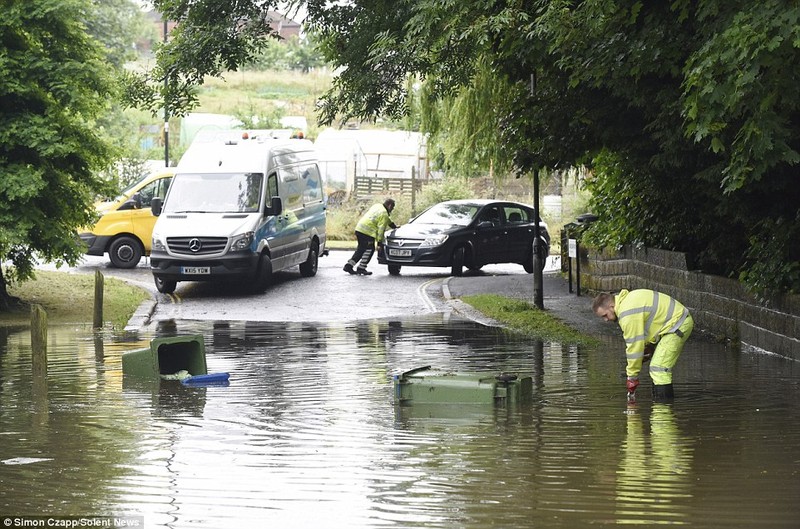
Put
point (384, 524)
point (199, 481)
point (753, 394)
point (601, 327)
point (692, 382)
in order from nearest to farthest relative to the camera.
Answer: point (384, 524), point (199, 481), point (753, 394), point (692, 382), point (601, 327)

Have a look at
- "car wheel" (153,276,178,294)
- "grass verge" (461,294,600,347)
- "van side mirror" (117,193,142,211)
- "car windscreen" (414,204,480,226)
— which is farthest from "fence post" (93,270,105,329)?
"van side mirror" (117,193,142,211)

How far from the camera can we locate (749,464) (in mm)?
8523

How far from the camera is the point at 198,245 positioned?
22.6 m

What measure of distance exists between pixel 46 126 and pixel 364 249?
8.94 meters

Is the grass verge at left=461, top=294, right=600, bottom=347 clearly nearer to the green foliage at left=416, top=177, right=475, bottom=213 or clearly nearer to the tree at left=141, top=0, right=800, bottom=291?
the tree at left=141, top=0, right=800, bottom=291

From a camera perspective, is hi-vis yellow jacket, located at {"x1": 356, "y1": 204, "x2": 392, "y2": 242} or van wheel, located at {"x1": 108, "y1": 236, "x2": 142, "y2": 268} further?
van wheel, located at {"x1": 108, "y1": 236, "x2": 142, "y2": 268}

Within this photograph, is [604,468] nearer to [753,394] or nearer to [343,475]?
[343,475]

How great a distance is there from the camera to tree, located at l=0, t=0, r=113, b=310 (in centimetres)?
1850

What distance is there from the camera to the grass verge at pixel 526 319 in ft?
53.7

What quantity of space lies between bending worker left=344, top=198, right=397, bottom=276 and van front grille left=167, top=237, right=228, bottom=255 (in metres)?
4.40

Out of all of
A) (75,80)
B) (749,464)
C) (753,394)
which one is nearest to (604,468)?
(749,464)

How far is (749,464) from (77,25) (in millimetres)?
13726

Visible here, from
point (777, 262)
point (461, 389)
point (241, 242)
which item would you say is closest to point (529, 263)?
point (241, 242)

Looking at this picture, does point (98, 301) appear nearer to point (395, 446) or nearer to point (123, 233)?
point (395, 446)
